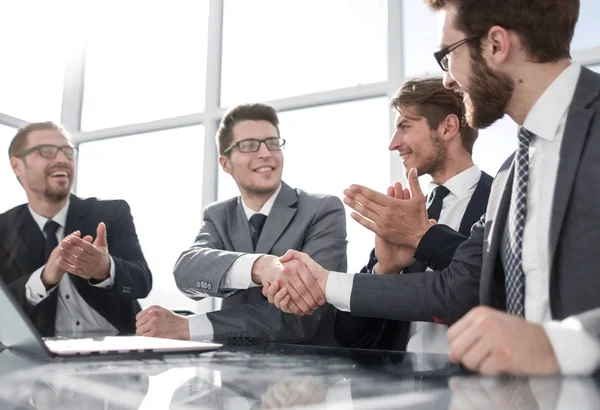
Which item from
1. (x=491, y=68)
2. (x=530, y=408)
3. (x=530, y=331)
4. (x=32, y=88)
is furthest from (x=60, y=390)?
(x=32, y=88)

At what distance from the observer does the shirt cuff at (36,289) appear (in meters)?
2.30

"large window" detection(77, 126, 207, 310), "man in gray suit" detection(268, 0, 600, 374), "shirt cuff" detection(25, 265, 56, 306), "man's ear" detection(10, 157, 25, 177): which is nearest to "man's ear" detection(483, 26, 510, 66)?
"man in gray suit" detection(268, 0, 600, 374)

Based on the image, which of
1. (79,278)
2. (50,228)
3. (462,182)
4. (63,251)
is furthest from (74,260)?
(462,182)

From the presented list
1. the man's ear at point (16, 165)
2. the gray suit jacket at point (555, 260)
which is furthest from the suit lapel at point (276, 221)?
the man's ear at point (16, 165)

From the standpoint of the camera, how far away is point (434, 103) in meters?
2.40

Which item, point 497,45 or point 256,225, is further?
point 256,225

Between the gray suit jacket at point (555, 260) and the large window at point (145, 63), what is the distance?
11.0ft

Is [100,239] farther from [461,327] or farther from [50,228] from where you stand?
[461,327]

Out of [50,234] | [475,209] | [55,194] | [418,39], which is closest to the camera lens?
[475,209]

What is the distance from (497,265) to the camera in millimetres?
1293

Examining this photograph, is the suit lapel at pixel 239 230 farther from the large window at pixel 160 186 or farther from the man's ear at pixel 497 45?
the large window at pixel 160 186

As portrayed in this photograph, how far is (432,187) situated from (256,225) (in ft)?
2.56

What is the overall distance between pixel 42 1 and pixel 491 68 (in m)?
4.88

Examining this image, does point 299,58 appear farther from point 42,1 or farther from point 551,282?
point 551,282
